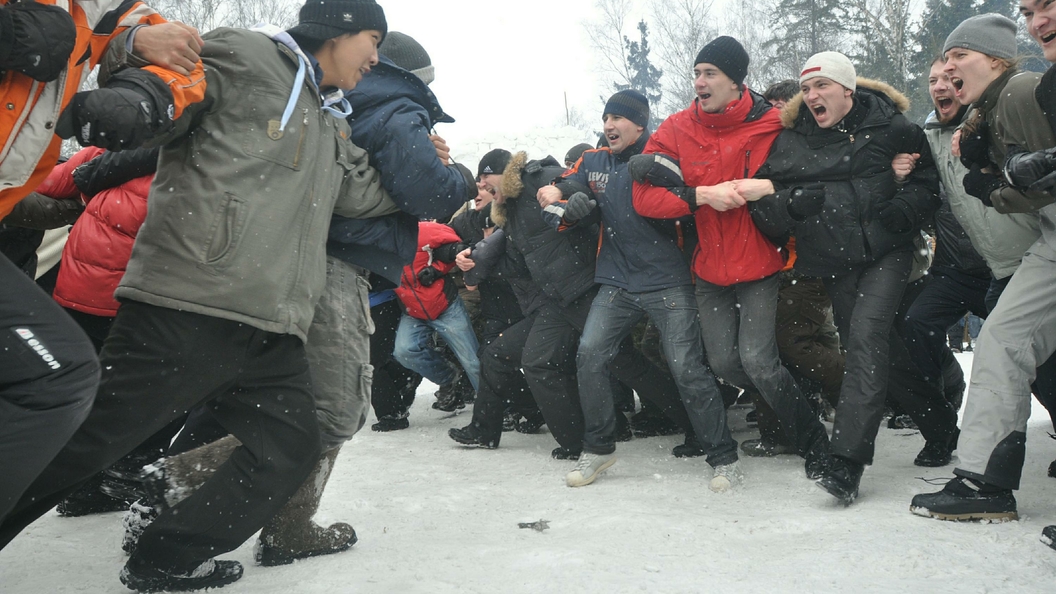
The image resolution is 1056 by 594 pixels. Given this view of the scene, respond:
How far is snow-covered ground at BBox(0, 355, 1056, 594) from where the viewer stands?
3107 mm

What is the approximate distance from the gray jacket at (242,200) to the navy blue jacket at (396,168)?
1.33 ft

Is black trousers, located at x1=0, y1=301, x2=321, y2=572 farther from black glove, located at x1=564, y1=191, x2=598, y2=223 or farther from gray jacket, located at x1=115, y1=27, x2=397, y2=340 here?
black glove, located at x1=564, y1=191, x2=598, y2=223

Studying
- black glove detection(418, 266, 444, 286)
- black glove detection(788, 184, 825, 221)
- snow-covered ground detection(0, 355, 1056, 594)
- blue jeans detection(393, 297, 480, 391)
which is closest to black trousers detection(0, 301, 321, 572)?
snow-covered ground detection(0, 355, 1056, 594)

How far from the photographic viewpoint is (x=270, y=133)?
2885 millimetres

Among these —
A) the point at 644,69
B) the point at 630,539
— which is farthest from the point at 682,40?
the point at 630,539

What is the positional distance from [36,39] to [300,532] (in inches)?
81.0

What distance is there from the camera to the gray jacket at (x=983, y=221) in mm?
4102

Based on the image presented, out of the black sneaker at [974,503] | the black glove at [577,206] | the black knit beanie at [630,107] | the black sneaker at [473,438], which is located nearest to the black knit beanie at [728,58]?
the black knit beanie at [630,107]

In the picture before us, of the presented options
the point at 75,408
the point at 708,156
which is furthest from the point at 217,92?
the point at 708,156

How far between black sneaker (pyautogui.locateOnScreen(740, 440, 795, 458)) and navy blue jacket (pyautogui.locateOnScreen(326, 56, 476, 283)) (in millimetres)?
2715

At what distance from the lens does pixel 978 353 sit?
3.80m

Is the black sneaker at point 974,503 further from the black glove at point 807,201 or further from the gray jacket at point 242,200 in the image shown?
the gray jacket at point 242,200

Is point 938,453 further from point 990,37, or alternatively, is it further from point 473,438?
point 473,438

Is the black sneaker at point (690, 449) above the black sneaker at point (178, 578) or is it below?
below
